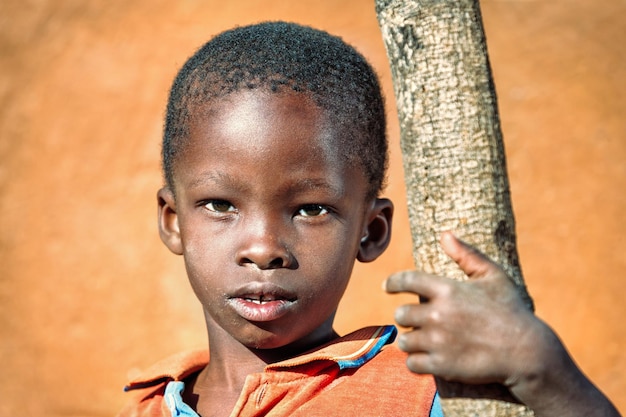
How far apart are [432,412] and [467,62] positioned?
3.11 feet

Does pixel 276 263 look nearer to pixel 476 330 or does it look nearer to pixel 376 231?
pixel 376 231

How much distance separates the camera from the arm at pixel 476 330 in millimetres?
1349

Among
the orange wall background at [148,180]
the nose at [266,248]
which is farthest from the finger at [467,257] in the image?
the orange wall background at [148,180]

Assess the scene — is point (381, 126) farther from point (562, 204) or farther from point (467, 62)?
point (562, 204)

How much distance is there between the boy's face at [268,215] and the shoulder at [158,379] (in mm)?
420

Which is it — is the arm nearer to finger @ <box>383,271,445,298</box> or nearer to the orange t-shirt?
finger @ <box>383,271,445,298</box>

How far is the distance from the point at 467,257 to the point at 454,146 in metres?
0.18

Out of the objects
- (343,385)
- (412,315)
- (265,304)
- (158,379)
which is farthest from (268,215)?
(158,379)

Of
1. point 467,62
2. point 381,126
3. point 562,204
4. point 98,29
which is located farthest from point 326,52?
point 98,29

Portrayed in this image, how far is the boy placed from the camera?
1956 millimetres

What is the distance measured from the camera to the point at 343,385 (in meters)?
2.06

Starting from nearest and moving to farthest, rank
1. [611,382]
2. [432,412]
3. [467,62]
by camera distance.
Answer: [467,62] → [432,412] → [611,382]

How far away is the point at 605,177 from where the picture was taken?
561 cm

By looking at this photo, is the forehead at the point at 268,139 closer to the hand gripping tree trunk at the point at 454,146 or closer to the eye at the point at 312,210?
the eye at the point at 312,210
